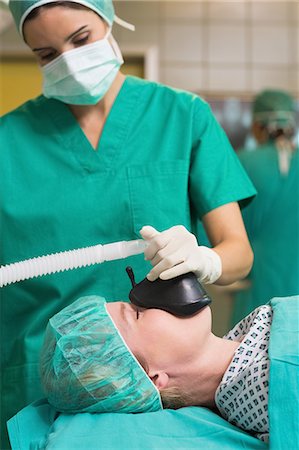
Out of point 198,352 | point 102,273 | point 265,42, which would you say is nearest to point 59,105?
point 102,273

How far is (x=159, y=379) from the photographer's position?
4.07 ft

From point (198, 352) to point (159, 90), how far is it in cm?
69

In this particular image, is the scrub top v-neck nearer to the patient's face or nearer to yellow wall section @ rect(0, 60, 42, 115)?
the patient's face

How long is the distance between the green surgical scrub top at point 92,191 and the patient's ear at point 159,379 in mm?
278

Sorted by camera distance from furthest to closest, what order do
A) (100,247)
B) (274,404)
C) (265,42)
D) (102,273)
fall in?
(265,42)
(102,273)
(100,247)
(274,404)

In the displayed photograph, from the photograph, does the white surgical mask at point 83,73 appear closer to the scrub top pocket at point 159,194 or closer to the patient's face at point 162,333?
the scrub top pocket at point 159,194

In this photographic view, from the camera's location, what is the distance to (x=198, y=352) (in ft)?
4.17

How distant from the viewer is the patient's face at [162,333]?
123cm

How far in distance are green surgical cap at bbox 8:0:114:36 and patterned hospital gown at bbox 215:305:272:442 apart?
2.48 feet

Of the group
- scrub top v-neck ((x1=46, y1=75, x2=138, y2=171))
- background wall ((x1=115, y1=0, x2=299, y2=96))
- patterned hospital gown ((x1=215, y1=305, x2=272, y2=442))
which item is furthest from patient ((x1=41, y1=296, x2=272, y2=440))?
background wall ((x1=115, y1=0, x2=299, y2=96))

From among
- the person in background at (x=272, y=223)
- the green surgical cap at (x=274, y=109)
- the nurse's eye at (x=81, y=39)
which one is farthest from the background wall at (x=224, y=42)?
the nurse's eye at (x=81, y=39)

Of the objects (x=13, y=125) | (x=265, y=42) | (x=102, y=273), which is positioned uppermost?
(x=265, y=42)

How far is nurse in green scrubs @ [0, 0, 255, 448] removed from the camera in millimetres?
1465

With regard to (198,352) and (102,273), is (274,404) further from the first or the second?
(102,273)
